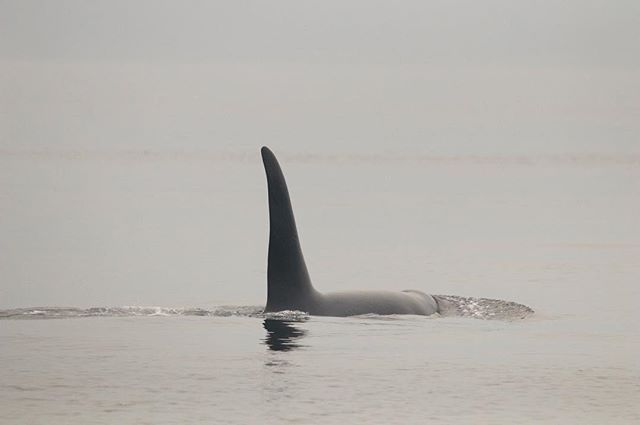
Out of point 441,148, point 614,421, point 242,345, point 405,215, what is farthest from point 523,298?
point 441,148

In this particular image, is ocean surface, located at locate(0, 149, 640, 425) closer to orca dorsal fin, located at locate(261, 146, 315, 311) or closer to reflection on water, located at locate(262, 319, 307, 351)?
reflection on water, located at locate(262, 319, 307, 351)

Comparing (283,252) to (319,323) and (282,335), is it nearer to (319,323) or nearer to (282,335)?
(319,323)

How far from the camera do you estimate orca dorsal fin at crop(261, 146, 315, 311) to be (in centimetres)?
2600

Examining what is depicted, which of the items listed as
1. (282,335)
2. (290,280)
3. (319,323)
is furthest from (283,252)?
(282,335)

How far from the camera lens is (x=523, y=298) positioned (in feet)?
109

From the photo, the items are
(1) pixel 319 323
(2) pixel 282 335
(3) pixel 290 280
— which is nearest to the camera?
(2) pixel 282 335

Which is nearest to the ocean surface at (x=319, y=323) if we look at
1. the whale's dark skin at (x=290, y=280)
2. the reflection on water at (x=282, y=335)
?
the reflection on water at (x=282, y=335)

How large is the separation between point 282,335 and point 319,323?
1.04m

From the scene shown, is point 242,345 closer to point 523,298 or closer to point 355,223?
point 523,298

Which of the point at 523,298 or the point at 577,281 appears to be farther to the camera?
the point at 577,281

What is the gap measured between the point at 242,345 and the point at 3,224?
29009mm

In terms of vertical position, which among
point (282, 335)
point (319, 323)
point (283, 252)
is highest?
point (283, 252)

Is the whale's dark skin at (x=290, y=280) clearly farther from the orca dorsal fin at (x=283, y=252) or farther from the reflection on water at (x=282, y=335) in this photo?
the reflection on water at (x=282, y=335)

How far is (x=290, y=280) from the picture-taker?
26391 mm
